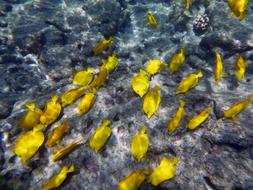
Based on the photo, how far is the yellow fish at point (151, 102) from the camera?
14.6 ft

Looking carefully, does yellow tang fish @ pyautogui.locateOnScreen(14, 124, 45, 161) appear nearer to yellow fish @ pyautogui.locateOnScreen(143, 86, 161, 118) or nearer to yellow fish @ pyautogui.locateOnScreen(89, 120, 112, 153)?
yellow fish @ pyautogui.locateOnScreen(89, 120, 112, 153)

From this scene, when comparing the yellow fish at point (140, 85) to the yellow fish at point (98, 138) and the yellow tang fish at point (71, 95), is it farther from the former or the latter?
the yellow fish at point (98, 138)

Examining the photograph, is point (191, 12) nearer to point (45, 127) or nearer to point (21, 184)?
point (45, 127)

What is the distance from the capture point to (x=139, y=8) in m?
11.9

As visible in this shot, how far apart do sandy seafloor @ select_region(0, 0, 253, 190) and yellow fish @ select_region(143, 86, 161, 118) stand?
27 cm

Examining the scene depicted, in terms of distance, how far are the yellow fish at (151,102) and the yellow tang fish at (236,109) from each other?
1134 mm

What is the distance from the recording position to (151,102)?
15.0 feet

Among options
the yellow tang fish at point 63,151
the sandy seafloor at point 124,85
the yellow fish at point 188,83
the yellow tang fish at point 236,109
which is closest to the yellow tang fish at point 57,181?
the sandy seafloor at point 124,85

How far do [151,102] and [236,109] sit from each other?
4.45 ft

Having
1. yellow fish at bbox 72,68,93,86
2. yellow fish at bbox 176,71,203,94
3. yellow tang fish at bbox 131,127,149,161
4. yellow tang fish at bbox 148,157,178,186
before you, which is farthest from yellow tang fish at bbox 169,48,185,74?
yellow tang fish at bbox 148,157,178,186

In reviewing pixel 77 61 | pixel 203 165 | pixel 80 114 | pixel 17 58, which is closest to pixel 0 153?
pixel 80 114

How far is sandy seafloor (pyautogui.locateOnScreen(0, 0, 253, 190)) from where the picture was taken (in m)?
4.23

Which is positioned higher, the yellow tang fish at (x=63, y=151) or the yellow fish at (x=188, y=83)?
the yellow fish at (x=188, y=83)

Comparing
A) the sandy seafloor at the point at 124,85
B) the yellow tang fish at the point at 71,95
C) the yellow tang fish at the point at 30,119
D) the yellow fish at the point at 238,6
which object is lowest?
the sandy seafloor at the point at 124,85
